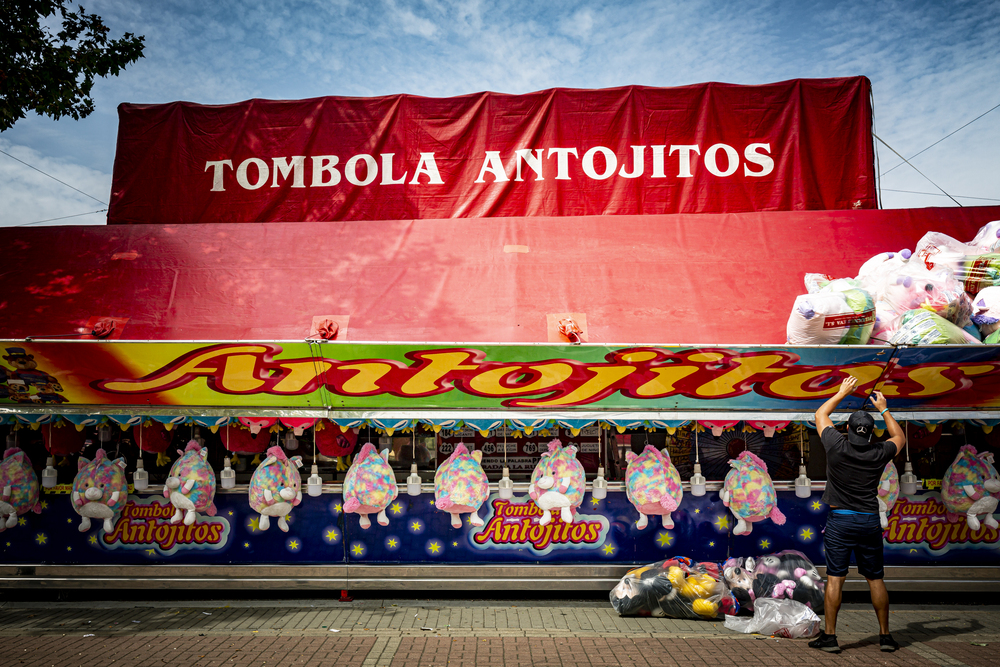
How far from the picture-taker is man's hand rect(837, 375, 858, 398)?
510 cm

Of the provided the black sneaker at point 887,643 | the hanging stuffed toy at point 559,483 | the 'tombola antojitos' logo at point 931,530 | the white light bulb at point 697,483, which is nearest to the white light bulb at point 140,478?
the hanging stuffed toy at point 559,483

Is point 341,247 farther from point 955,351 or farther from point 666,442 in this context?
point 955,351

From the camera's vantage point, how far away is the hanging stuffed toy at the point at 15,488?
19.9 ft

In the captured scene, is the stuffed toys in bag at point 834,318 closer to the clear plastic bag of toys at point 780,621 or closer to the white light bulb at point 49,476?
the clear plastic bag of toys at point 780,621

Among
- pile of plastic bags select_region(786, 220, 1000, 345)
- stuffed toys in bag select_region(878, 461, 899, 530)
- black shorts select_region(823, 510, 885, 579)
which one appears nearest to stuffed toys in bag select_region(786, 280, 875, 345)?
pile of plastic bags select_region(786, 220, 1000, 345)

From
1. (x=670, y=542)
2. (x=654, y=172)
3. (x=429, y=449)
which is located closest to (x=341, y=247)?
(x=429, y=449)

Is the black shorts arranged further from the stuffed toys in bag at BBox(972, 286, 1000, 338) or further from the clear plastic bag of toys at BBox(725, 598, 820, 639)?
the stuffed toys in bag at BBox(972, 286, 1000, 338)

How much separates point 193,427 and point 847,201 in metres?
7.55

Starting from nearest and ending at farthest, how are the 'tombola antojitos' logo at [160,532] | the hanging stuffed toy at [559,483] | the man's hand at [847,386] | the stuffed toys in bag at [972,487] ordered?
the man's hand at [847,386], the stuffed toys in bag at [972,487], the hanging stuffed toy at [559,483], the 'tombola antojitos' logo at [160,532]

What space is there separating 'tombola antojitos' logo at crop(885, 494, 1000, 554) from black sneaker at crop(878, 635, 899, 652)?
4.99 feet

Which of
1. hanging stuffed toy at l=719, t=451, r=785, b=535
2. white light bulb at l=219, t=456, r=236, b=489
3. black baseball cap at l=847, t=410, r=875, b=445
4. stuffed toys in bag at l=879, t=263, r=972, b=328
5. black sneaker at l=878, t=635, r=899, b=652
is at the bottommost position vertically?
black sneaker at l=878, t=635, r=899, b=652

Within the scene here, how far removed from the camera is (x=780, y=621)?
5051mm

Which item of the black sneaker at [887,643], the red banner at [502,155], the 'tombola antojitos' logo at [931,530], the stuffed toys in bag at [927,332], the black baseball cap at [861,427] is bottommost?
the black sneaker at [887,643]

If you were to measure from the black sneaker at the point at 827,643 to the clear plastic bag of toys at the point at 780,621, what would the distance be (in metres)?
0.23
